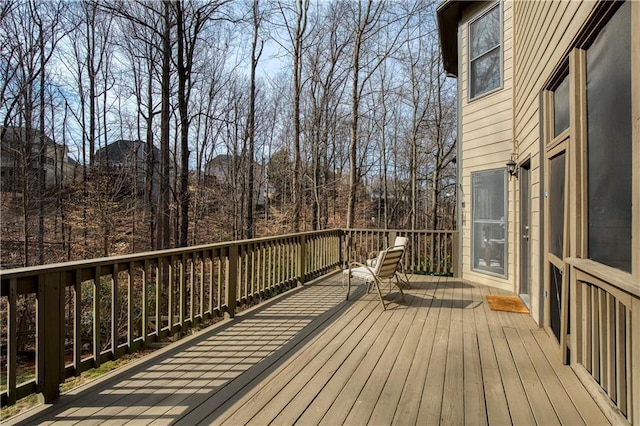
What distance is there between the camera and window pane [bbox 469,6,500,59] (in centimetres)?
573

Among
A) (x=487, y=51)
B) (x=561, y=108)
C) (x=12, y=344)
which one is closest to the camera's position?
(x=12, y=344)

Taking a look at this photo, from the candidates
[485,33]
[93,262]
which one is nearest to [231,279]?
[93,262]

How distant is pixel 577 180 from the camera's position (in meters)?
2.39

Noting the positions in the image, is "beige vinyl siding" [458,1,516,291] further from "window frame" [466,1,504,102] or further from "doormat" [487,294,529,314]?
"doormat" [487,294,529,314]

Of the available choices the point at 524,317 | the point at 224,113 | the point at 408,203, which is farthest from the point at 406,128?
the point at 524,317

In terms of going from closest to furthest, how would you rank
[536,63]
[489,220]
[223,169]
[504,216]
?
[536,63] < [504,216] < [489,220] < [223,169]

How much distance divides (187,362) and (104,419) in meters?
0.80

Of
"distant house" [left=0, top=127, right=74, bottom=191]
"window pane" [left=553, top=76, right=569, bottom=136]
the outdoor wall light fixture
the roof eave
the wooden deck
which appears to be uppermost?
the roof eave

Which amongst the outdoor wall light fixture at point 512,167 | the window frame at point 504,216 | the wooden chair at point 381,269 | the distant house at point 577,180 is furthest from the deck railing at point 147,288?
the distant house at point 577,180

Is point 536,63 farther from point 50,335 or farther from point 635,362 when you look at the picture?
point 50,335

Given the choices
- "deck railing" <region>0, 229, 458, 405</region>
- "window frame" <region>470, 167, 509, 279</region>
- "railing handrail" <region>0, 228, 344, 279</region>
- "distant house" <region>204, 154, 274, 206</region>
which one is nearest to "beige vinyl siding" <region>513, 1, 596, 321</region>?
"window frame" <region>470, 167, 509, 279</region>

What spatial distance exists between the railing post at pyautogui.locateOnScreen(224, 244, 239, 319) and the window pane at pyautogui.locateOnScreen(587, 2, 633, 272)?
10.3 feet

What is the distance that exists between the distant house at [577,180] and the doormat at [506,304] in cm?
13

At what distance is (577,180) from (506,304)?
2545 mm
